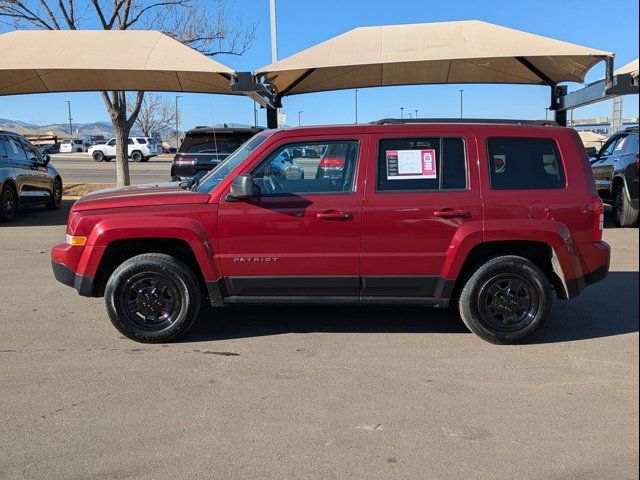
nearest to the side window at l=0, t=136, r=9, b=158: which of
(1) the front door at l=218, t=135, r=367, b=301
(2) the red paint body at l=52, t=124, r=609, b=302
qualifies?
(2) the red paint body at l=52, t=124, r=609, b=302

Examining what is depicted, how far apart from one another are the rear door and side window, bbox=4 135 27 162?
32.0 ft

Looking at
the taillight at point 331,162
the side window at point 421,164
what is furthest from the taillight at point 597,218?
the taillight at point 331,162

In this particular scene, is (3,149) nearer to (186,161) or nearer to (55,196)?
(55,196)

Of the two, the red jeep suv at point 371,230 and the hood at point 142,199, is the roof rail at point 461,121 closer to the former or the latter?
the red jeep suv at point 371,230

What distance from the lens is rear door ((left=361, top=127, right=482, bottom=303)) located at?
4.56m

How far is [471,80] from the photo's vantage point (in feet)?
45.2

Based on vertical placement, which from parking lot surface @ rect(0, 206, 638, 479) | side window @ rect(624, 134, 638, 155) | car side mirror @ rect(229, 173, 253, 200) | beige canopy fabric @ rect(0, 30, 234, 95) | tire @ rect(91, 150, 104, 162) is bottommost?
parking lot surface @ rect(0, 206, 638, 479)

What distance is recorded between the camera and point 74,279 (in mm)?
4742

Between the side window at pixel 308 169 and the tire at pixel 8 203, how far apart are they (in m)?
8.66

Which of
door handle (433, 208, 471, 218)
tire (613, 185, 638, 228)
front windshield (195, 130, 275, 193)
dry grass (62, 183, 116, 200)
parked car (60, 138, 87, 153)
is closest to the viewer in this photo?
door handle (433, 208, 471, 218)

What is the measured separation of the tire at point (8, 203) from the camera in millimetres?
11078

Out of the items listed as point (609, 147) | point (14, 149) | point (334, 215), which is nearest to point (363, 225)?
point (334, 215)

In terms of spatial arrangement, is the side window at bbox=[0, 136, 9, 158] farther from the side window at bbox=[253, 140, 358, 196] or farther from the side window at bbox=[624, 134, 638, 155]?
the side window at bbox=[624, 134, 638, 155]

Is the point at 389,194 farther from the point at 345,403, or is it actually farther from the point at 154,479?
the point at 154,479
